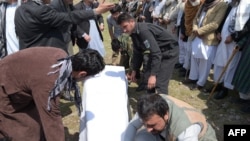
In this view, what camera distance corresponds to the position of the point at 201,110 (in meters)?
4.17

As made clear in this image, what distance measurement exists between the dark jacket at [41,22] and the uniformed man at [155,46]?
558mm

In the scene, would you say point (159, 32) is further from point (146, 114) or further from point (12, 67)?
point (12, 67)

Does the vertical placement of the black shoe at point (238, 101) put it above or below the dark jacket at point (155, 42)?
below

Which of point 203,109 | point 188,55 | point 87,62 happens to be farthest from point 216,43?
point 87,62

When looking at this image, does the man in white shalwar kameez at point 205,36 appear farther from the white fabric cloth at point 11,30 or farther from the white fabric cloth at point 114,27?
the white fabric cloth at point 11,30

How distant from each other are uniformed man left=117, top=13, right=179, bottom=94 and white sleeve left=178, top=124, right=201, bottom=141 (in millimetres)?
1341

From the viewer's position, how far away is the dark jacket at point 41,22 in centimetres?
303

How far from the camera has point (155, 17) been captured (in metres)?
6.18

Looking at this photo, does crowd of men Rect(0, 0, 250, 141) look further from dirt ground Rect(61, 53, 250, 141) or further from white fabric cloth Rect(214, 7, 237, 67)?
dirt ground Rect(61, 53, 250, 141)

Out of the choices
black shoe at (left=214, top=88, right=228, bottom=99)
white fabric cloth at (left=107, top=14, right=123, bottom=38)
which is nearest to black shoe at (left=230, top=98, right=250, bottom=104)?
black shoe at (left=214, top=88, right=228, bottom=99)

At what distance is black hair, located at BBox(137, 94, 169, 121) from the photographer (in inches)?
86.4

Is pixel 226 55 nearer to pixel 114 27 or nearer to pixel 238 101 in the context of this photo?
pixel 238 101

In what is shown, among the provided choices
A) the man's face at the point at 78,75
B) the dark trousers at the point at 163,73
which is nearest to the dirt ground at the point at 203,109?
the dark trousers at the point at 163,73

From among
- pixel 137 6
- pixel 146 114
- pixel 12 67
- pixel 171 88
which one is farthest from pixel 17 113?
pixel 137 6
